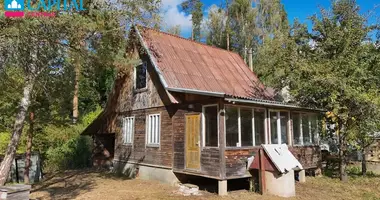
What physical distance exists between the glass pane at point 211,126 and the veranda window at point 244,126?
0.37 metres

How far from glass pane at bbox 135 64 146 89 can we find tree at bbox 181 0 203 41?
19279 millimetres

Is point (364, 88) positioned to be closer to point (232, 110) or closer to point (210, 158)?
point (232, 110)

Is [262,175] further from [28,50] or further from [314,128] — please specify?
[28,50]

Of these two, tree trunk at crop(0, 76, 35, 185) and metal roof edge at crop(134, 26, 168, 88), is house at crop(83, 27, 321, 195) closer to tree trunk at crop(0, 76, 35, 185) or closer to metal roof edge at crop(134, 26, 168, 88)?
metal roof edge at crop(134, 26, 168, 88)

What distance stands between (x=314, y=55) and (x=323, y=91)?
62.2 inches

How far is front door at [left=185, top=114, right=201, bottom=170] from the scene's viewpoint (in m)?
10.5

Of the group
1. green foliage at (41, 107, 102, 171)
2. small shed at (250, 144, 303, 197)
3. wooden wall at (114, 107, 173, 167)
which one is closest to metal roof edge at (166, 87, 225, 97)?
wooden wall at (114, 107, 173, 167)

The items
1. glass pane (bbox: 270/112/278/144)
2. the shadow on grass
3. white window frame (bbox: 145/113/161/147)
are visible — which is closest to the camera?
the shadow on grass

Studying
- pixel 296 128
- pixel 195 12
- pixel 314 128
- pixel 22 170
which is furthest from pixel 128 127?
pixel 195 12

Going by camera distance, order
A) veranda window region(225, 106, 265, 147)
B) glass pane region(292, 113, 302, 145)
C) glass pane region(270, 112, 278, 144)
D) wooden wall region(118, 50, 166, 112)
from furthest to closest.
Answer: glass pane region(292, 113, 302, 145) < wooden wall region(118, 50, 166, 112) < glass pane region(270, 112, 278, 144) < veranda window region(225, 106, 265, 147)

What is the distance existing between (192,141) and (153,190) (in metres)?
2.11

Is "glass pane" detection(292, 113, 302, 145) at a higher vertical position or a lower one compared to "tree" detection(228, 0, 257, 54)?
lower

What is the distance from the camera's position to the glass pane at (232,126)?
1009cm

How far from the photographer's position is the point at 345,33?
1160cm
